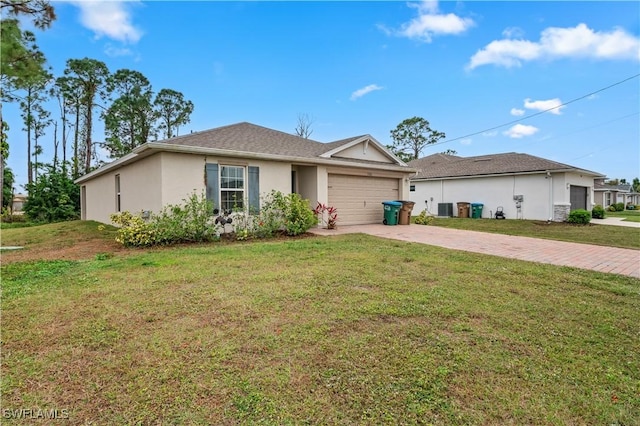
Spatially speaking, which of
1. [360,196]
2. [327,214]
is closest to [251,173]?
[327,214]

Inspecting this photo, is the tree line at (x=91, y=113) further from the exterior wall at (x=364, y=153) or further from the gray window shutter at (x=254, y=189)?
the exterior wall at (x=364, y=153)

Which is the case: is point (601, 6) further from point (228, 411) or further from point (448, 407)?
point (228, 411)

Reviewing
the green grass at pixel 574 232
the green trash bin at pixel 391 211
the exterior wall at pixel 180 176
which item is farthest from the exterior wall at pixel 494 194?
the exterior wall at pixel 180 176

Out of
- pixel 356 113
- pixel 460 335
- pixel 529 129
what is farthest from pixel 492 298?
pixel 529 129

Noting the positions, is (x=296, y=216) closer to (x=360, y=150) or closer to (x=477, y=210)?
(x=360, y=150)

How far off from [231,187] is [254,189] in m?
0.74

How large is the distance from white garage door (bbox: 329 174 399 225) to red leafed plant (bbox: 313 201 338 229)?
1.88 feet

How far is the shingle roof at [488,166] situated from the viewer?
1752 centimetres

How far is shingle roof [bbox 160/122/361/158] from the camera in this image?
9682 mm

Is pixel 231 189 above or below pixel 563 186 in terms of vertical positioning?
below

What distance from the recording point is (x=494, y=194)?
62.6 ft

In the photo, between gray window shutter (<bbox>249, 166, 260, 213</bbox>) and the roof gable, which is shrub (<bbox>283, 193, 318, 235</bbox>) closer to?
gray window shutter (<bbox>249, 166, 260, 213</bbox>)

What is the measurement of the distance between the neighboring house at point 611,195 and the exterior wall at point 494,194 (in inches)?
772

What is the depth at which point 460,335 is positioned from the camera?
2910mm
